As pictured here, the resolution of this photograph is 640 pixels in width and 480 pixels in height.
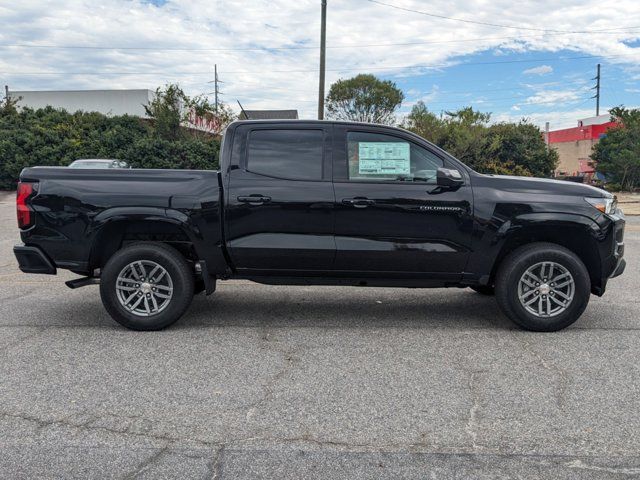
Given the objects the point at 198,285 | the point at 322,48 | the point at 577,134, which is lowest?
the point at 198,285

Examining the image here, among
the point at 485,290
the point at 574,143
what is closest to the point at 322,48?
the point at 485,290

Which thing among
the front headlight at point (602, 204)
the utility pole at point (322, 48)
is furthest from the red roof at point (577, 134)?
the front headlight at point (602, 204)

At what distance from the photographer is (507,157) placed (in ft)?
95.5

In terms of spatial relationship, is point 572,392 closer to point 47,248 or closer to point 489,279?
point 489,279

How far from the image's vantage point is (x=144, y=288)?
5590 mm

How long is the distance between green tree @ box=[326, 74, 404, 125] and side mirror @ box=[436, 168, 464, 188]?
51.7 meters

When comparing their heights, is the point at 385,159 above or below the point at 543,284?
above

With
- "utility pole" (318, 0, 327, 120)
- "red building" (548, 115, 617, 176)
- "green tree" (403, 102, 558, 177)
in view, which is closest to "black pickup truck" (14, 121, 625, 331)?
"utility pole" (318, 0, 327, 120)

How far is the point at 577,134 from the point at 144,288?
2008 inches

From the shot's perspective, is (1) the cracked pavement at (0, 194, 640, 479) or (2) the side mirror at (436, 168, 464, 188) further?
(2) the side mirror at (436, 168, 464, 188)

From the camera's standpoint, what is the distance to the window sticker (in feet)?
18.5

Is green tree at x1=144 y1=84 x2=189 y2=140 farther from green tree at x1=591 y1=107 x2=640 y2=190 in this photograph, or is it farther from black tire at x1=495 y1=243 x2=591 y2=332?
Answer: black tire at x1=495 y1=243 x2=591 y2=332

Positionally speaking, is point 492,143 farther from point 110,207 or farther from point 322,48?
point 110,207

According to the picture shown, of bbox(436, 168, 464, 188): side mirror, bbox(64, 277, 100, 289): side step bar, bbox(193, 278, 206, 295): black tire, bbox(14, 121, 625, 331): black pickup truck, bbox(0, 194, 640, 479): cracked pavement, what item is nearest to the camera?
bbox(0, 194, 640, 479): cracked pavement
